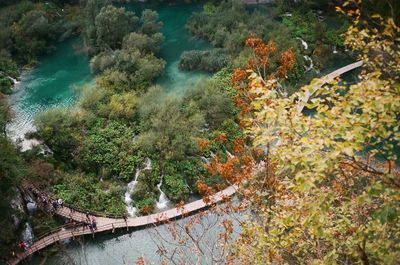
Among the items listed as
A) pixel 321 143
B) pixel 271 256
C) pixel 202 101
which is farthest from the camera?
pixel 202 101

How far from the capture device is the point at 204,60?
3142 cm

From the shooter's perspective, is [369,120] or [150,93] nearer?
[369,120]

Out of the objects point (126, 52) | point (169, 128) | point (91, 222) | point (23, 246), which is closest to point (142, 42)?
point (126, 52)

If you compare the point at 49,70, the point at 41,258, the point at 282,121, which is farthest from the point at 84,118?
the point at 282,121

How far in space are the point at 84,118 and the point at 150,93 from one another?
13.7ft

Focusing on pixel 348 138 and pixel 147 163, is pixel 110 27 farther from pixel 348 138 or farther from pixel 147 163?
pixel 348 138

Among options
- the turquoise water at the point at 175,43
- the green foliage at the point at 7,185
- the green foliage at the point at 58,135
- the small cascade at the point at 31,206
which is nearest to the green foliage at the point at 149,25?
the turquoise water at the point at 175,43

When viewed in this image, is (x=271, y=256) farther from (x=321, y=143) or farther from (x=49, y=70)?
(x=49, y=70)

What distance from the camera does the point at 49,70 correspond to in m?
33.9

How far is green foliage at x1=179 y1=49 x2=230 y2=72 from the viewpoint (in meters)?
30.8

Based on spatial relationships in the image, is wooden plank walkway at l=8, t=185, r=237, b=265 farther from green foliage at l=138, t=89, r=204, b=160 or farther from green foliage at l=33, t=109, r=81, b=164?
green foliage at l=33, t=109, r=81, b=164

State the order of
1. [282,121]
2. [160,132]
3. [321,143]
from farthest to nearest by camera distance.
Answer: [160,132] → [282,121] → [321,143]

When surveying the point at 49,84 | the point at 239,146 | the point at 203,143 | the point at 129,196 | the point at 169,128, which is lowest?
the point at 129,196

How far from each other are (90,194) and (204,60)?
538 inches
